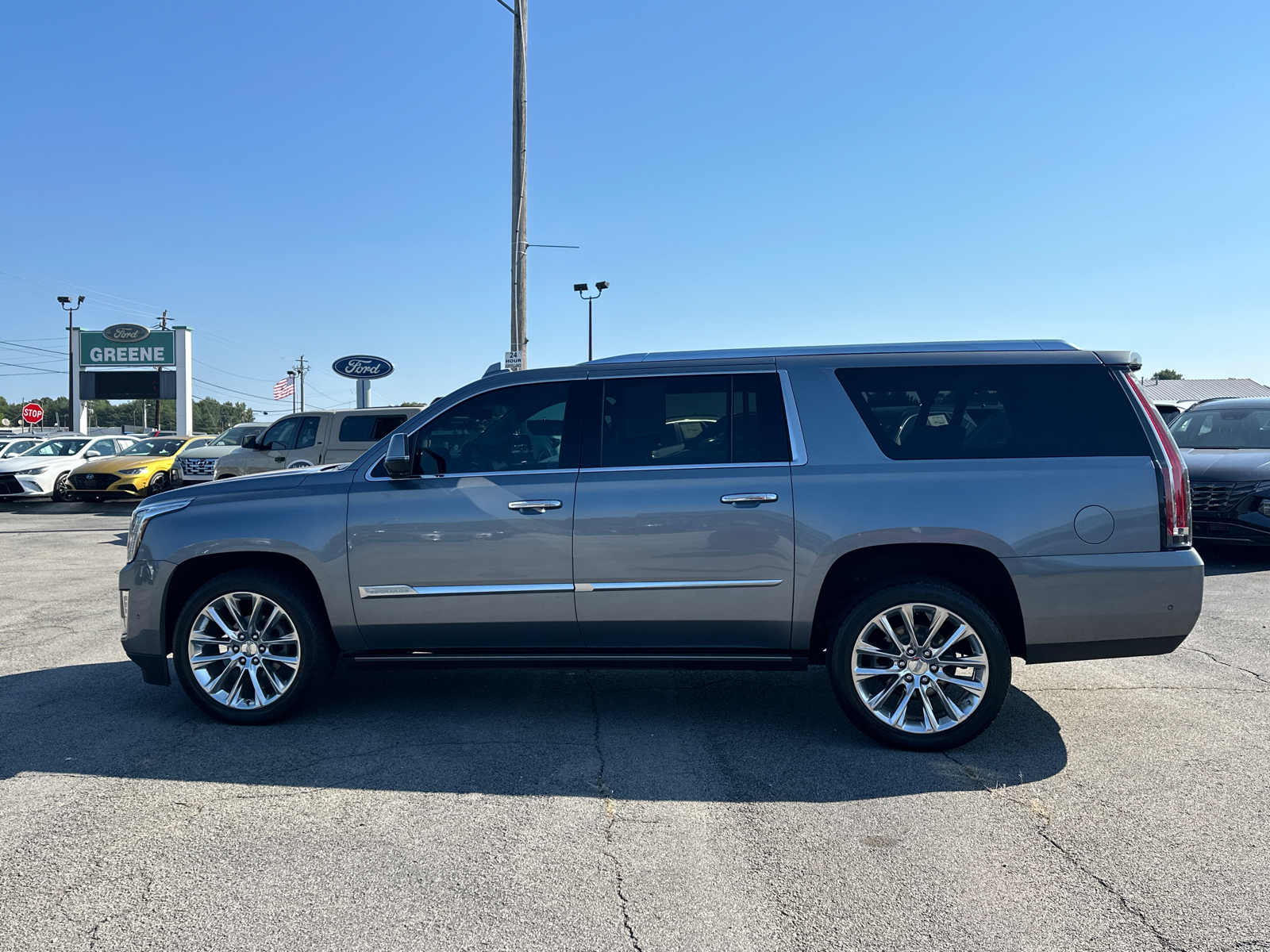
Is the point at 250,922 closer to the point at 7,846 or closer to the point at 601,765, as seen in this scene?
the point at 7,846

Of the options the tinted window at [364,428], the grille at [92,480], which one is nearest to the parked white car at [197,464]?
the grille at [92,480]

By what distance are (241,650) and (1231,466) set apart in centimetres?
982

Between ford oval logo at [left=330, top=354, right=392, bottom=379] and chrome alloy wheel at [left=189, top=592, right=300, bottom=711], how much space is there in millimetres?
20439

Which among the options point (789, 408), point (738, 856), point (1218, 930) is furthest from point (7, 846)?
point (1218, 930)

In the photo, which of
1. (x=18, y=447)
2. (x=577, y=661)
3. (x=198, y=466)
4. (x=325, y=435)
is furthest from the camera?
(x=18, y=447)

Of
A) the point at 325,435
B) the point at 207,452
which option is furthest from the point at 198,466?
the point at 325,435

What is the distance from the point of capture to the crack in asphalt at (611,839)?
2.97 m

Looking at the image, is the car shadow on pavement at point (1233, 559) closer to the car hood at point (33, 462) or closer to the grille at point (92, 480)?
the grille at point (92, 480)

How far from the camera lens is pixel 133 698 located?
558 cm

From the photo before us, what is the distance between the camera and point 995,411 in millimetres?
4695

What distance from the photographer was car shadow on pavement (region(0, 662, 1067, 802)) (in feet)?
13.8

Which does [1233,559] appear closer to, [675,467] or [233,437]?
[675,467]

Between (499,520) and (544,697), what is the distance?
1292mm

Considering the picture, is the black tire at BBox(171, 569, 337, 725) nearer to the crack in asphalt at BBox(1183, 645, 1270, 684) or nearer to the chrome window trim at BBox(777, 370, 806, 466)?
the chrome window trim at BBox(777, 370, 806, 466)
